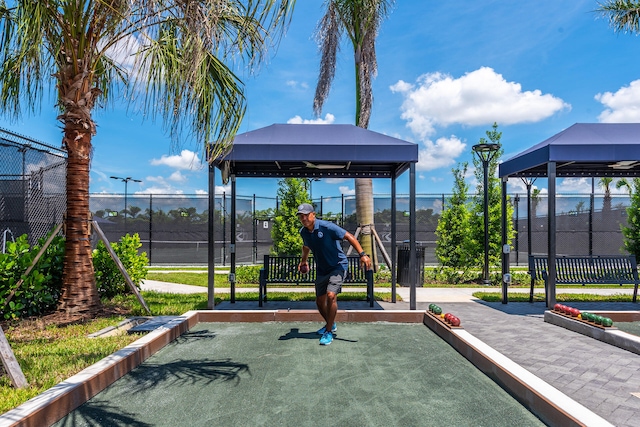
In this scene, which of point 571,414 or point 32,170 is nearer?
point 571,414

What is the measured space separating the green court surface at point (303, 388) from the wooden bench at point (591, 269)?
420cm

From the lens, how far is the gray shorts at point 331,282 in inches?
207

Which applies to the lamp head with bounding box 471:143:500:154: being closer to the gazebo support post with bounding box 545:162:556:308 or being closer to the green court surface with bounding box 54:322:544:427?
the gazebo support post with bounding box 545:162:556:308

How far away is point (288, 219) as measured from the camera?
13.6m

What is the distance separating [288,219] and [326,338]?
28.7 feet

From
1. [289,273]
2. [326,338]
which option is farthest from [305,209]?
[289,273]

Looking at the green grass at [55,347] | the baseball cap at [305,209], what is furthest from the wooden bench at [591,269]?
the green grass at [55,347]

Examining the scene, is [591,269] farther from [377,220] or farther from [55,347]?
[377,220]

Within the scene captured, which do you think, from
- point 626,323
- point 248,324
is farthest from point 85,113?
point 626,323

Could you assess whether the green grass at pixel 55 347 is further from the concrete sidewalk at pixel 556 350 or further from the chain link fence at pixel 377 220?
the chain link fence at pixel 377 220

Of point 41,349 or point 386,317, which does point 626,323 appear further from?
point 41,349

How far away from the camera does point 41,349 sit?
443cm

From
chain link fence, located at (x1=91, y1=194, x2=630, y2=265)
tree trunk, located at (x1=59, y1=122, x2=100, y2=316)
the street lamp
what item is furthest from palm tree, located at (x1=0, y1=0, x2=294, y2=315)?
chain link fence, located at (x1=91, y1=194, x2=630, y2=265)

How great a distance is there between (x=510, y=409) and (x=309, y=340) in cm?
268
